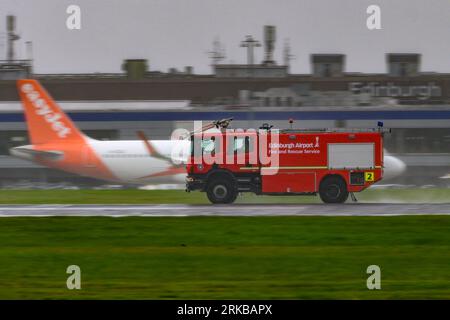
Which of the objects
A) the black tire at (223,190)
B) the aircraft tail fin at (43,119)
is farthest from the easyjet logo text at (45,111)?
the black tire at (223,190)

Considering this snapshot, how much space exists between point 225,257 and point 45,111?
31.7 m

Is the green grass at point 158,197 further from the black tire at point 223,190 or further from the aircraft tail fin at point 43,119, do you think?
the black tire at point 223,190

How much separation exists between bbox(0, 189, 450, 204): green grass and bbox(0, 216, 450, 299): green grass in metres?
11.5

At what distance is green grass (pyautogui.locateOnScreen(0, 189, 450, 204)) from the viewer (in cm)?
4016

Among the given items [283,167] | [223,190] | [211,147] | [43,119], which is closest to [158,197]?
[211,147]

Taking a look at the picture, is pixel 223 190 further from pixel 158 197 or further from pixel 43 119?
pixel 43 119

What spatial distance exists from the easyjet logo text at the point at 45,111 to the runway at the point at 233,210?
1405 centimetres

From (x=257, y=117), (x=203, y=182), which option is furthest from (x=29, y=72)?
(x=203, y=182)

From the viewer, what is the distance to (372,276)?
55.2 ft

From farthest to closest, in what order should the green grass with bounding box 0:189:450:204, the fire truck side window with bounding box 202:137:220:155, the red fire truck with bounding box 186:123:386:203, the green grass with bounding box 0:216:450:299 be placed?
the green grass with bounding box 0:189:450:204 → the fire truck side window with bounding box 202:137:220:155 → the red fire truck with bounding box 186:123:386:203 → the green grass with bounding box 0:216:450:299

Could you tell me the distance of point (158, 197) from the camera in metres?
43.5

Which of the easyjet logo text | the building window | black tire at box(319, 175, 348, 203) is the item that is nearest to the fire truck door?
black tire at box(319, 175, 348, 203)

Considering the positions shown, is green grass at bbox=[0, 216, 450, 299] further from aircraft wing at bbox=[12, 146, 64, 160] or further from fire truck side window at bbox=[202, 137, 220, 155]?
aircraft wing at bbox=[12, 146, 64, 160]

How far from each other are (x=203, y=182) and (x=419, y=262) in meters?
16.7
